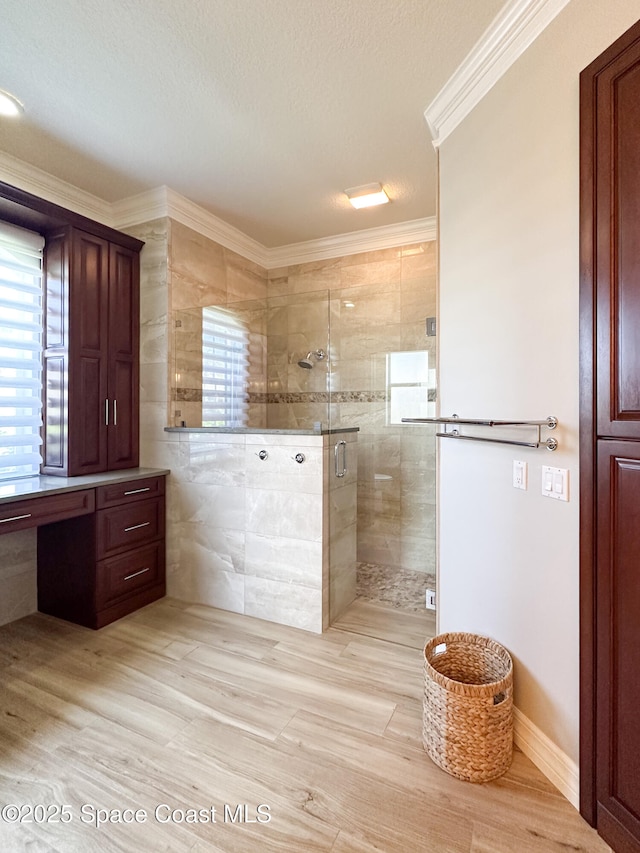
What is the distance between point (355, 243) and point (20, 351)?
2.73 meters

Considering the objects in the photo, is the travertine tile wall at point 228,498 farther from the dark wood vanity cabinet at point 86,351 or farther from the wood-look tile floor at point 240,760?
the wood-look tile floor at point 240,760

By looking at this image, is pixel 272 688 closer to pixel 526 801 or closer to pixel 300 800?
pixel 300 800

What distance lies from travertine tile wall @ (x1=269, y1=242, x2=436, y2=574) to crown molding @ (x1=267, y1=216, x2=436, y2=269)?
0.07 metres

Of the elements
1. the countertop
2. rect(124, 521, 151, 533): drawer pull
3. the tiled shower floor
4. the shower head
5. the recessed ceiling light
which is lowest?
the tiled shower floor

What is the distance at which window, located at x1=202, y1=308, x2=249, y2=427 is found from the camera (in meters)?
3.20

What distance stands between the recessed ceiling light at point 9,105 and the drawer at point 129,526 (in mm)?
2173

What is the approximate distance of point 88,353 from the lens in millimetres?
2738

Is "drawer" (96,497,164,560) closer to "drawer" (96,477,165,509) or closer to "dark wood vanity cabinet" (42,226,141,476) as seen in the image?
"drawer" (96,477,165,509)

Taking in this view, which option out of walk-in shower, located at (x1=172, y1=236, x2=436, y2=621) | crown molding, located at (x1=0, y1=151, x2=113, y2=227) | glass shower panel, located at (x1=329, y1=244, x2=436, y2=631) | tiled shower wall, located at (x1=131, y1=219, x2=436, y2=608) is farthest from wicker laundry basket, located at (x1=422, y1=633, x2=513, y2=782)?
crown molding, located at (x1=0, y1=151, x2=113, y2=227)

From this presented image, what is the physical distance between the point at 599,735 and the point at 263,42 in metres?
2.84

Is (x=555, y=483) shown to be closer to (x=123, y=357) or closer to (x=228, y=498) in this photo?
(x=228, y=498)

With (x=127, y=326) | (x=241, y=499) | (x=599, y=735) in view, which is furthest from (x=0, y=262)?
(x=599, y=735)

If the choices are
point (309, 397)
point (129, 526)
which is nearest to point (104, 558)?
point (129, 526)

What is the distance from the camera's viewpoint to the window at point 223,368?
320 centimetres
